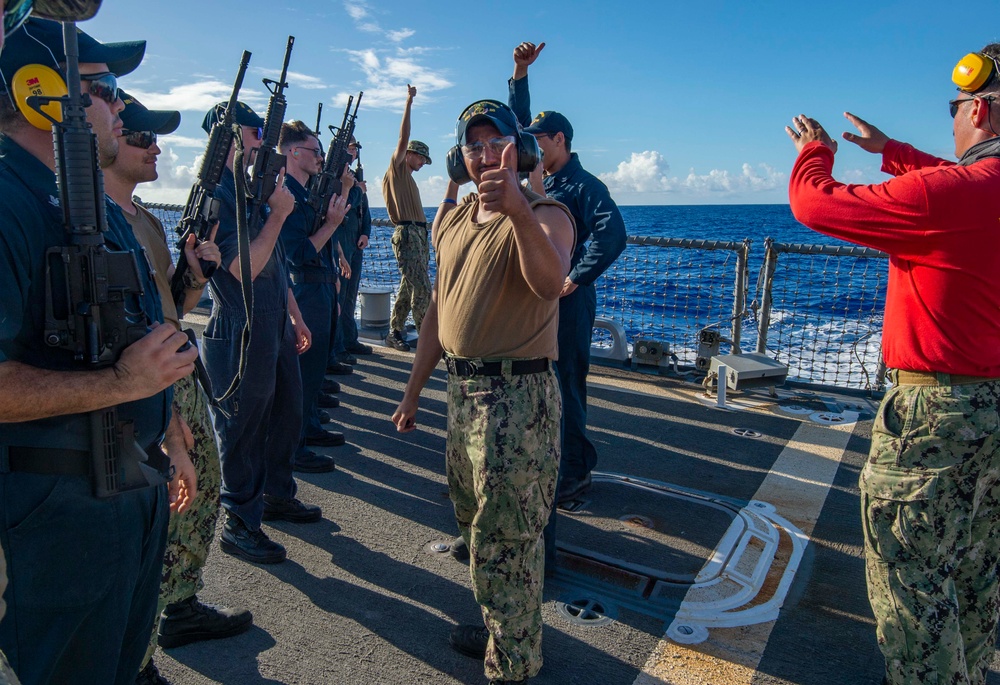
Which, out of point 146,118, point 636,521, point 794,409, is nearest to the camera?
point 146,118

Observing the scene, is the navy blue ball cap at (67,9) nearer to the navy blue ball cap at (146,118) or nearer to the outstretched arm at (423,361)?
the navy blue ball cap at (146,118)

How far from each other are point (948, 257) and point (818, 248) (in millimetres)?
5098

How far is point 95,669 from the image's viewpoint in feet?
5.86

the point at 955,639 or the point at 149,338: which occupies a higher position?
the point at 149,338

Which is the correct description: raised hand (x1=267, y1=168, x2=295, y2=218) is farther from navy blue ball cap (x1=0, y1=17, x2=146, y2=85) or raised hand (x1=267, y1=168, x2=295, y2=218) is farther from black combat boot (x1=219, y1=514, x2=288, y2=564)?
black combat boot (x1=219, y1=514, x2=288, y2=564)

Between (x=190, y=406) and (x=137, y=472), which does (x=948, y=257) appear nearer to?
(x=137, y=472)

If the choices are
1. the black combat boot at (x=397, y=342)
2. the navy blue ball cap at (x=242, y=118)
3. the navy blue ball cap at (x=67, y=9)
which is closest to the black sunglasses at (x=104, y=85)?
the navy blue ball cap at (x=67, y=9)

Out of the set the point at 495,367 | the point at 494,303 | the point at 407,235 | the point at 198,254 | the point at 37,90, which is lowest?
the point at 495,367

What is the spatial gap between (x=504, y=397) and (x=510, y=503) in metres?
0.39

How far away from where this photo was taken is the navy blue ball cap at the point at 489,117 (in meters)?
2.58

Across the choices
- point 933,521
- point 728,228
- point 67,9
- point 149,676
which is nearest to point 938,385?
point 933,521

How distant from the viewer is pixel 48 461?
1689mm

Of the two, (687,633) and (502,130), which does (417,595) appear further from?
(502,130)

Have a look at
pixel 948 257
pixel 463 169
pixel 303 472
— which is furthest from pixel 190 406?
pixel 948 257
